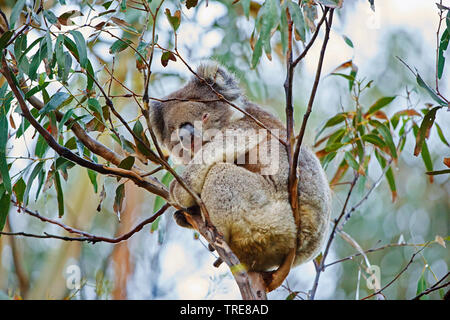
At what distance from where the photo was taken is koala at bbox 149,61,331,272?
2.09 m

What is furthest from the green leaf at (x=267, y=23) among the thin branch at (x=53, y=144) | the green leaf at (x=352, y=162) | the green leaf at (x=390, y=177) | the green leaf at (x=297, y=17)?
the green leaf at (x=390, y=177)

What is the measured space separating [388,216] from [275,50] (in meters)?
2.79

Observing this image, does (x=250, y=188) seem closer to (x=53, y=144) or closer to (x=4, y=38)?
(x=53, y=144)

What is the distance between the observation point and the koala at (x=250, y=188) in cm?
209

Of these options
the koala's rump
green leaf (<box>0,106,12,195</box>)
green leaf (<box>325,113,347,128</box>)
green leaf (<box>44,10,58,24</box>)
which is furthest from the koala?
green leaf (<box>0,106,12,195</box>)

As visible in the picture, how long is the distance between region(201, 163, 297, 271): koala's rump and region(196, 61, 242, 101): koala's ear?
0.54 metres

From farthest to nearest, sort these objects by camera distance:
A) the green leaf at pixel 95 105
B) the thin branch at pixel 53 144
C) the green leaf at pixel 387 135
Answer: the green leaf at pixel 387 135 → the green leaf at pixel 95 105 → the thin branch at pixel 53 144

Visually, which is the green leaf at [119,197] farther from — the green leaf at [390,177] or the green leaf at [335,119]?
the green leaf at [390,177]

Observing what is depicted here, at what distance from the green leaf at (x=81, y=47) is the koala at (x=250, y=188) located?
0.40 meters

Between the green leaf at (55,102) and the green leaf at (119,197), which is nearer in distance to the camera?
the green leaf at (55,102)

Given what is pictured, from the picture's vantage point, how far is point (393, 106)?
210 inches

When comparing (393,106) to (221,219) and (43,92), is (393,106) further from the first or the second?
(43,92)

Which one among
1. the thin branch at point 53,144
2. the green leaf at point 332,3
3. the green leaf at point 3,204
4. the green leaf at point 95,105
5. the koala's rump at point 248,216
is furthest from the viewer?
the koala's rump at point 248,216

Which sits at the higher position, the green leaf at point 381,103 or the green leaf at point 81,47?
the green leaf at point 381,103
